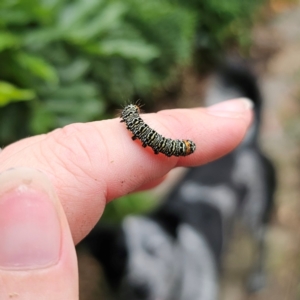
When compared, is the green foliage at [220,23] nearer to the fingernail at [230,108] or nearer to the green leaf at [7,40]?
the green leaf at [7,40]

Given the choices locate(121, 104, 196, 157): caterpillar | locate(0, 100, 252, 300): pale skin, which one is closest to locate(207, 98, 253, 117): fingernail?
locate(0, 100, 252, 300): pale skin

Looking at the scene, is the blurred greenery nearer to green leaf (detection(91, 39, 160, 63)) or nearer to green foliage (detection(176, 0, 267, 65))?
green leaf (detection(91, 39, 160, 63))

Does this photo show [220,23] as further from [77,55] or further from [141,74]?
[77,55]

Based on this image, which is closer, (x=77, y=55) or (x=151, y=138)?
(x=151, y=138)

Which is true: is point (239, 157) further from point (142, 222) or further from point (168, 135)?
point (168, 135)

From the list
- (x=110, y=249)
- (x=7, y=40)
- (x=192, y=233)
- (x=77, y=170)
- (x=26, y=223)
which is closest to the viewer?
(x=26, y=223)

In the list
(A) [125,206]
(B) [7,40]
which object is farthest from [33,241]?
(A) [125,206]

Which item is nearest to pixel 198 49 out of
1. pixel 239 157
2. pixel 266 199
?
pixel 239 157
